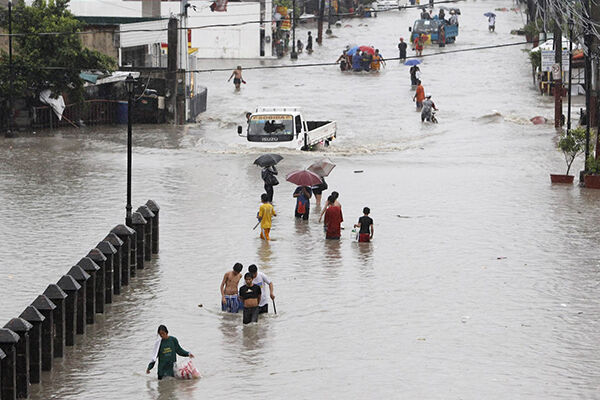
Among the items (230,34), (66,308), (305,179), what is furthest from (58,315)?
(230,34)

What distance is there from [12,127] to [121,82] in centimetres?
586

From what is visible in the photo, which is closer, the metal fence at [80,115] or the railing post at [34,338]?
the railing post at [34,338]

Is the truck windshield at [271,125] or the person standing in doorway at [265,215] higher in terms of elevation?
the truck windshield at [271,125]

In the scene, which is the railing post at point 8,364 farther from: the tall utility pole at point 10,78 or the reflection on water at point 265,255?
the tall utility pole at point 10,78

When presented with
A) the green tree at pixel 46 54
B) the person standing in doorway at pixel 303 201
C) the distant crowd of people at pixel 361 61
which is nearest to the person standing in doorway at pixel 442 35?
the distant crowd of people at pixel 361 61

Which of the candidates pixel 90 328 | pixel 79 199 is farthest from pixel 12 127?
pixel 90 328

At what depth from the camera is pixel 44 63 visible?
42969 mm

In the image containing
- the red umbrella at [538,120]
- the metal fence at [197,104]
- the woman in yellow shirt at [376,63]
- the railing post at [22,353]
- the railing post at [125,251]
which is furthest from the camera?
the woman in yellow shirt at [376,63]

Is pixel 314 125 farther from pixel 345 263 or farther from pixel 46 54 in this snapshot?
pixel 345 263

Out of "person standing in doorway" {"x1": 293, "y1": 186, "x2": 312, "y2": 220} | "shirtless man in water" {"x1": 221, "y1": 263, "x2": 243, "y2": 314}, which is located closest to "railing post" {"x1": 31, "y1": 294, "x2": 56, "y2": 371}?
"shirtless man in water" {"x1": 221, "y1": 263, "x2": 243, "y2": 314}

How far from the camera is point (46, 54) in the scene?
43281 mm

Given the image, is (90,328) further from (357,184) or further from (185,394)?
(357,184)

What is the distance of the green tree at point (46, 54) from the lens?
4262cm

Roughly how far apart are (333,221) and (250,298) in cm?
680
